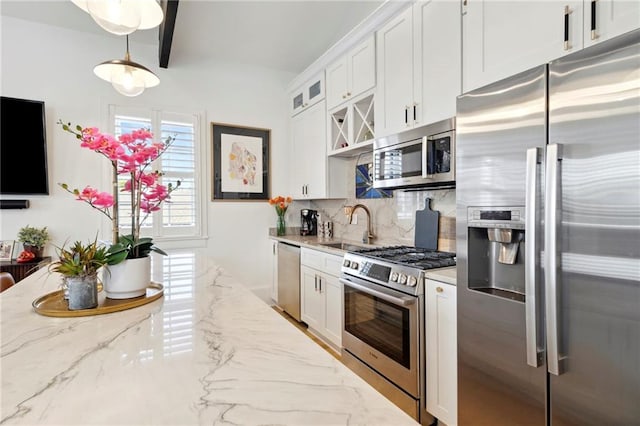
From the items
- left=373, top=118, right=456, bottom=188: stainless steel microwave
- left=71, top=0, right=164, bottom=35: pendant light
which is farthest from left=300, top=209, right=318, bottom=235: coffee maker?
left=71, top=0, right=164, bottom=35: pendant light

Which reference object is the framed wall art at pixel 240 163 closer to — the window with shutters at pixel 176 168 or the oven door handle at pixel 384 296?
the window with shutters at pixel 176 168

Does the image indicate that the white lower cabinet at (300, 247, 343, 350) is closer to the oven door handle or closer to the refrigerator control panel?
the oven door handle

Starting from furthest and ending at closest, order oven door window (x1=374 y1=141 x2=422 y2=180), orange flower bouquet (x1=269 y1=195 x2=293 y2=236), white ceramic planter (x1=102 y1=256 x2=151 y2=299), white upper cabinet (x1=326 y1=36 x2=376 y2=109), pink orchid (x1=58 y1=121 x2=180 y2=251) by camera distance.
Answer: orange flower bouquet (x1=269 y1=195 x2=293 y2=236) < white upper cabinet (x1=326 y1=36 x2=376 y2=109) < oven door window (x1=374 y1=141 x2=422 y2=180) < white ceramic planter (x1=102 y1=256 x2=151 y2=299) < pink orchid (x1=58 y1=121 x2=180 y2=251)

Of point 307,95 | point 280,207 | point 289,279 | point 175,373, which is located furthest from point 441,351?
point 307,95

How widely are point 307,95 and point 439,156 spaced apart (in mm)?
2107

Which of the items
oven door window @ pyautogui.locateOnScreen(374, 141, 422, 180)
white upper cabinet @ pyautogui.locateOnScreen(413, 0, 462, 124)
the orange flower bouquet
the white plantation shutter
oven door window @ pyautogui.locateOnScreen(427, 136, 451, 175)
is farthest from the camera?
the orange flower bouquet

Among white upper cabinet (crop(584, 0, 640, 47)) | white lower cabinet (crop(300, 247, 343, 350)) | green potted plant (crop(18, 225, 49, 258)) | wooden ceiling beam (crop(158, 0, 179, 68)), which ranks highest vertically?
wooden ceiling beam (crop(158, 0, 179, 68))

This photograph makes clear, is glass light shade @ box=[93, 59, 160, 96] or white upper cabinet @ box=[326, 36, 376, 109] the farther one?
white upper cabinet @ box=[326, 36, 376, 109]

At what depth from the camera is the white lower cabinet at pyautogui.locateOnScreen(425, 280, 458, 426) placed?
1.64m

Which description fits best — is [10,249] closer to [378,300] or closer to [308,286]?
[308,286]

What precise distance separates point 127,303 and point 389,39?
7.89ft

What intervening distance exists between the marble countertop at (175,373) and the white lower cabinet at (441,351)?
39.6 inches

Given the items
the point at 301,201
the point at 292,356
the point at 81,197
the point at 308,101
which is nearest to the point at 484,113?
the point at 292,356

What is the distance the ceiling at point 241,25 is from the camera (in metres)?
2.72
